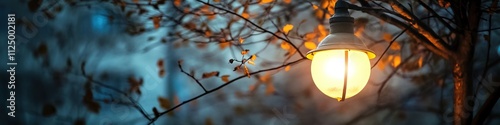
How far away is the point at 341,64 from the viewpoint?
1962mm

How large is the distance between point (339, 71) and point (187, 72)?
9.80 feet

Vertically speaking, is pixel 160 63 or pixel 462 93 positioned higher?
pixel 462 93

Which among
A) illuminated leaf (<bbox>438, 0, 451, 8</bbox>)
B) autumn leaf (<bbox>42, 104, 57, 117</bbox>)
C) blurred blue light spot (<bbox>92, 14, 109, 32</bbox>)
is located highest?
illuminated leaf (<bbox>438, 0, 451, 8</bbox>)

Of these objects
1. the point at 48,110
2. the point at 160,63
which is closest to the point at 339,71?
the point at 160,63

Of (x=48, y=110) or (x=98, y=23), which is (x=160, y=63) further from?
(x=48, y=110)

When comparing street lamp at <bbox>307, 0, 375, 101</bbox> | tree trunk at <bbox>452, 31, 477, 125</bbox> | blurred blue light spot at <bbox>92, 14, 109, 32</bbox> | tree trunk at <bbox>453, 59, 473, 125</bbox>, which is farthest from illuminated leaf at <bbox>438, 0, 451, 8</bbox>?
blurred blue light spot at <bbox>92, 14, 109, 32</bbox>

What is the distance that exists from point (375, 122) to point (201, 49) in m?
1.61

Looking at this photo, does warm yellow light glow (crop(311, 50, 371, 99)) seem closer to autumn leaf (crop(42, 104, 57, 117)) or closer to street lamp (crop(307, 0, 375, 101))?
street lamp (crop(307, 0, 375, 101))

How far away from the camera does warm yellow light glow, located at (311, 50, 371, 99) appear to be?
6.44 feet

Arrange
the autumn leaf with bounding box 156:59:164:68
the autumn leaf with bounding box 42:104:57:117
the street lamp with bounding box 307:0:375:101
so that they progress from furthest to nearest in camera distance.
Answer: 1. the autumn leaf with bounding box 156:59:164:68
2. the autumn leaf with bounding box 42:104:57:117
3. the street lamp with bounding box 307:0:375:101

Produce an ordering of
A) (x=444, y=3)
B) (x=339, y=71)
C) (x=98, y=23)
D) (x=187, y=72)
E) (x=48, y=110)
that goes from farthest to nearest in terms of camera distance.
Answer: (x=98, y=23) < (x=187, y=72) < (x=48, y=110) < (x=444, y=3) < (x=339, y=71)

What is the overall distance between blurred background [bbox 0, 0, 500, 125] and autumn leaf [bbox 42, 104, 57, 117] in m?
0.01

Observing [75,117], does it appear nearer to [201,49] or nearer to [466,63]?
[201,49]

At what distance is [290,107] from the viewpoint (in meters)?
4.71
